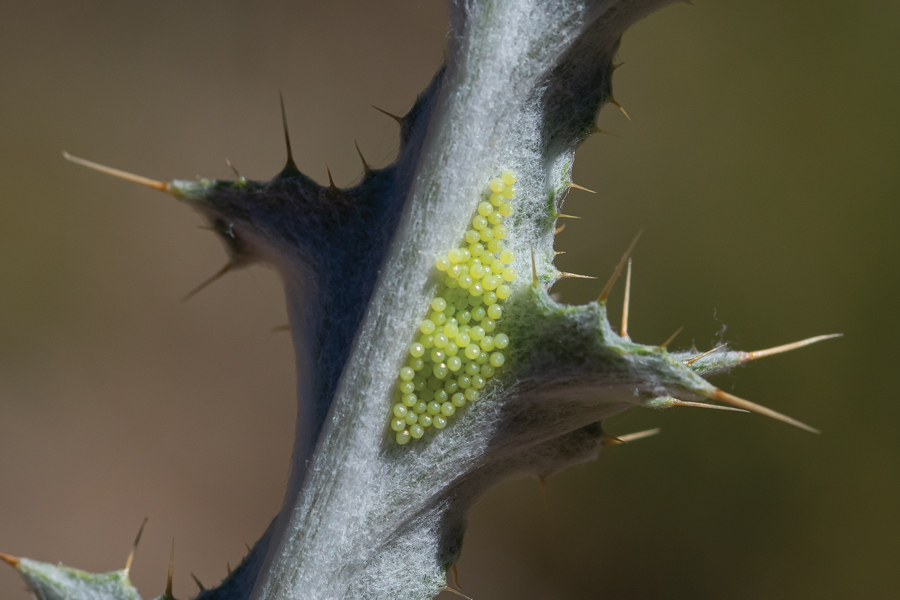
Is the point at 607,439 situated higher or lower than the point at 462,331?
lower

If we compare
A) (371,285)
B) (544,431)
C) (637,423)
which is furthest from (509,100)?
(637,423)

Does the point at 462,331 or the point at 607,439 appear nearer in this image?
the point at 462,331

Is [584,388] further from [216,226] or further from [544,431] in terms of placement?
[216,226]

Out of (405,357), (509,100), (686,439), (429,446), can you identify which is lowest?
(686,439)

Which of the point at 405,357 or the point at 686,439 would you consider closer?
the point at 405,357

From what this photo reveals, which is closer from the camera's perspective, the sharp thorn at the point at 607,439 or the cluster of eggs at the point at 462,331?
the cluster of eggs at the point at 462,331

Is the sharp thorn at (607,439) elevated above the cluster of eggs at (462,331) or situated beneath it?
situated beneath

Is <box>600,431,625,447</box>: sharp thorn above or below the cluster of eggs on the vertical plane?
below

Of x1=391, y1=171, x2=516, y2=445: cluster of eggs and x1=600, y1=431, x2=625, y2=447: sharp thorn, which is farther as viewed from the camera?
x1=600, y1=431, x2=625, y2=447: sharp thorn
